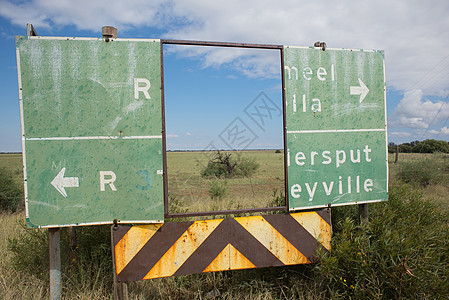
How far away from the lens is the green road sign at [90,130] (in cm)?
265

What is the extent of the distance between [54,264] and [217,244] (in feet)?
5.71

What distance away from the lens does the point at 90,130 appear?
2.71 m

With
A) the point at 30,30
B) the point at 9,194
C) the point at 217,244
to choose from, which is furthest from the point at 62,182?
the point at 9,194

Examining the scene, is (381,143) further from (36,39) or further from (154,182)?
(36,39)

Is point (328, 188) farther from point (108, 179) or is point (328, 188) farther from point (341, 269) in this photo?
point (108, 179)

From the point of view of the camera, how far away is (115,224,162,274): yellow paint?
280 cm

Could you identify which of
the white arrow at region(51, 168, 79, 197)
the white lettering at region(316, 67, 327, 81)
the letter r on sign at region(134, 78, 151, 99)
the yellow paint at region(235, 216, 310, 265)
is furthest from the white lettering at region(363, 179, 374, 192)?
the white arrow at region(51, 168, 79, 197)

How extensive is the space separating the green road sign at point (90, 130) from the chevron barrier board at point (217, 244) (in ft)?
0.79

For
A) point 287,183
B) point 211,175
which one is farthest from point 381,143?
point 211,175

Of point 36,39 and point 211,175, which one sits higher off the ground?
point 36,39

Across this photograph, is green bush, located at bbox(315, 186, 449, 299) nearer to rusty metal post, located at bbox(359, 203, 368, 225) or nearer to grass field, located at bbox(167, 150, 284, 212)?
rusty metal post, located at bbox(359, 203, 368, 225)

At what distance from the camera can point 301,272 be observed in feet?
11.3

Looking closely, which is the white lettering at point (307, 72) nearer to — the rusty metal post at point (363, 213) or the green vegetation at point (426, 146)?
the rusty metal post at point (363, 213)

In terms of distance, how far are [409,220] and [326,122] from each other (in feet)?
5.56
